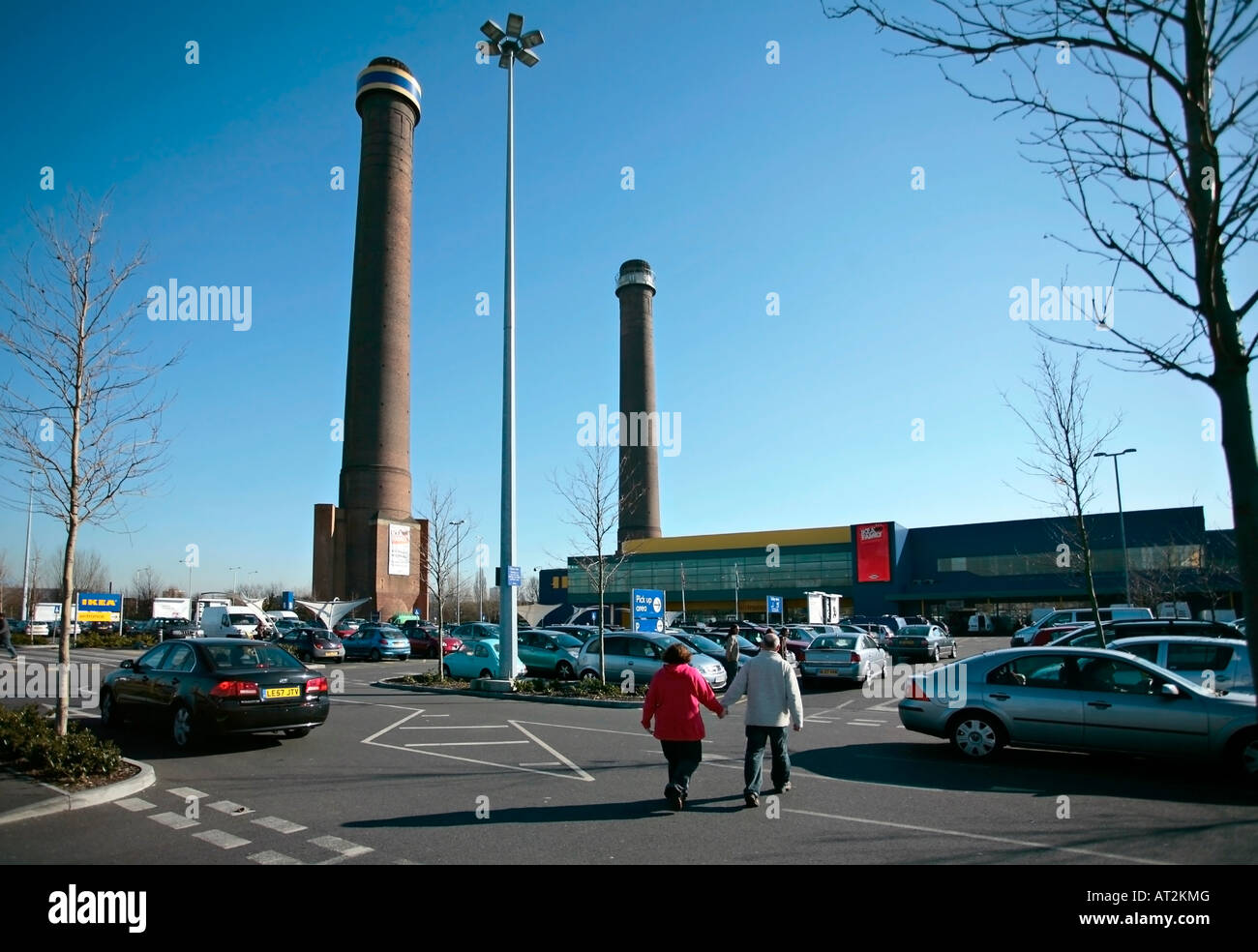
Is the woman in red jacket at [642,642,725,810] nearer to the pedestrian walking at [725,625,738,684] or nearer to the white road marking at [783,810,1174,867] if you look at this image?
the white road marking at [783,810,1174,867]

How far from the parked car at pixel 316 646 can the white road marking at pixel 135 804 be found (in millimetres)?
26800

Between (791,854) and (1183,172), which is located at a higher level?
(1183,172)

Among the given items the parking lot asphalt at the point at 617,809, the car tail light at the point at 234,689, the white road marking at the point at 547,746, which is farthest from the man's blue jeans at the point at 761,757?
the car tail light at the point at 234,689

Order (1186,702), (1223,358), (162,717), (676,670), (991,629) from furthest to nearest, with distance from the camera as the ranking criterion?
(991,629), (162,717), (1186,702), (676,670), (1223,358)

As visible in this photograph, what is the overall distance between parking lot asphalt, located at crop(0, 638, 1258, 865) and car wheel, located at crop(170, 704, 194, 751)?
0.19 meters

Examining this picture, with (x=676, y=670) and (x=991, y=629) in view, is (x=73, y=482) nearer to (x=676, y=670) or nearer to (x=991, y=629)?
(x=676, y=670)

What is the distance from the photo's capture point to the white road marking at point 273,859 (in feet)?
19.6

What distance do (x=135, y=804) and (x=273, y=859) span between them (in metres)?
2.79

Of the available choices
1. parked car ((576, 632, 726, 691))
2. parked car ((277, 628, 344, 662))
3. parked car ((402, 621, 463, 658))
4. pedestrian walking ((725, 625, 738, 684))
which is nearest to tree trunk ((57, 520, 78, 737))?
parked car ((576, 632, 726, 691))

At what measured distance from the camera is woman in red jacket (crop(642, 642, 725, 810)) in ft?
24.8

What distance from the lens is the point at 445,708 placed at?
16.3m
